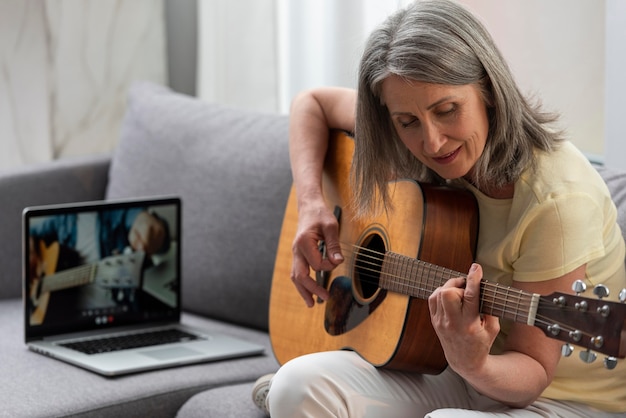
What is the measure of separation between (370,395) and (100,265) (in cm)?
84

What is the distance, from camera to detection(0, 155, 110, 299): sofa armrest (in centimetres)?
248

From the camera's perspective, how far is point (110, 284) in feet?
7.22

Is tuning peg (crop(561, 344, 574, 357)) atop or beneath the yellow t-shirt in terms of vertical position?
beneath

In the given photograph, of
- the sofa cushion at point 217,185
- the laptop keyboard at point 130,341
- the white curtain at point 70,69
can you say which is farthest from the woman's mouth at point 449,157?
the white curtain at point 70,69

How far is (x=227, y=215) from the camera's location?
2.29 m

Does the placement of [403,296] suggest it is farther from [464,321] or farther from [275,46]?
[275,46]

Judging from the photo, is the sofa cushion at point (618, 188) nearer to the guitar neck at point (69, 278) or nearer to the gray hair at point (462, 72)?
the gray hair at point (462, 72)

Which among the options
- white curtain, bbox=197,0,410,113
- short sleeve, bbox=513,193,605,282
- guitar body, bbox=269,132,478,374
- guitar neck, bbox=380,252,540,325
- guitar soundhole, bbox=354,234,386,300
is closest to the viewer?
guitar neck, bbox=380,252,540,325

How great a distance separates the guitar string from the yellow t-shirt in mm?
92

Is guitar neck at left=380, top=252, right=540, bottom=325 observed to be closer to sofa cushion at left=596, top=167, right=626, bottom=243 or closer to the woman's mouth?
the woman's mouth

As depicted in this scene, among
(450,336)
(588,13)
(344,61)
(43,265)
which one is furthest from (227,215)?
(450,336)

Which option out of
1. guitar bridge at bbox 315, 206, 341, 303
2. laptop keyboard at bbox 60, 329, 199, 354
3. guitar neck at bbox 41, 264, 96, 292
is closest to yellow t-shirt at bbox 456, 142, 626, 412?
guitar bridge at bbox 315, 206, 341, 303

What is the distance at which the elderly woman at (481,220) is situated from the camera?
141cm

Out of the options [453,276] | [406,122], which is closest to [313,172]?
[406,122]
